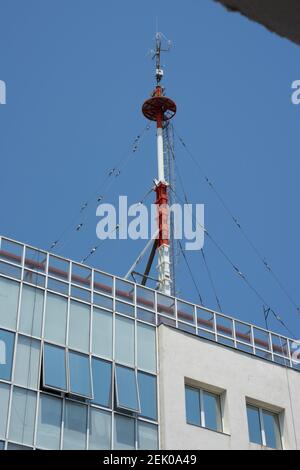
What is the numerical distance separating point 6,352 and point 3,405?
1.53m

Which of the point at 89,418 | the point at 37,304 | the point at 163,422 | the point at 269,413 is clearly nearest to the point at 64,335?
the point at 37,304

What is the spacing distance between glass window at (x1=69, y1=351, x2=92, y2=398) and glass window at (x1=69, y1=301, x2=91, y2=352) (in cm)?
32

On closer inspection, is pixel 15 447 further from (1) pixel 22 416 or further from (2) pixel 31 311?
(2) pixel 31 311

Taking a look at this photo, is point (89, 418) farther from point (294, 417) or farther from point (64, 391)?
point (294, 417)

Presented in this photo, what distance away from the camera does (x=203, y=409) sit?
24.2 metres

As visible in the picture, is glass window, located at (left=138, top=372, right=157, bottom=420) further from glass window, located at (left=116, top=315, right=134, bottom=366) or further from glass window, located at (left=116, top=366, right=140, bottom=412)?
glass window, located at (left=116, top=315, right=134, bottom=366)

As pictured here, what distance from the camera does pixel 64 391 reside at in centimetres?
2102

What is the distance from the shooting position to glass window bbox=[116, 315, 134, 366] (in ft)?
76.1

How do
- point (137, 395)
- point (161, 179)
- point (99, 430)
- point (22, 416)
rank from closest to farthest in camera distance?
point (22, 416) < point (99, 430) < point (137, 395) < point (161, 179)

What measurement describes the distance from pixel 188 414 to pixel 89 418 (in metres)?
3.91

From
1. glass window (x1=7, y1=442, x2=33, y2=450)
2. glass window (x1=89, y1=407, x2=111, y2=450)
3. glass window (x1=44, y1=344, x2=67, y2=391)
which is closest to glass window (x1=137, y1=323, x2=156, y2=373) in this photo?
glass window (x1=89, y1=407, x2=111, y2=450)
